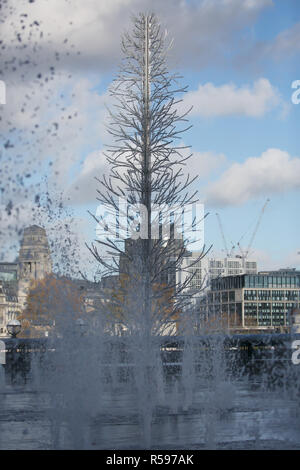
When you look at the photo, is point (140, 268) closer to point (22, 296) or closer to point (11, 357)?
point (11, 357)

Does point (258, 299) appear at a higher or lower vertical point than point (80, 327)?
higher

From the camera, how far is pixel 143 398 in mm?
18469

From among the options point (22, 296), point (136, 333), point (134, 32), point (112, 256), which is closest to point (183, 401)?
point (136, 333)

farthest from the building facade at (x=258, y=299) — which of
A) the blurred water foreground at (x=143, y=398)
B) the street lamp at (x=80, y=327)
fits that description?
the street lamp at (x=80, y=327)

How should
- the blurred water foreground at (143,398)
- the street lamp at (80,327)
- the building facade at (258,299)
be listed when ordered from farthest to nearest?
1. the building facade at (258,299)
2. the street lamp at (80,327)
3. the blurred water foreground at (143,398)

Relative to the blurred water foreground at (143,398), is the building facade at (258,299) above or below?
above

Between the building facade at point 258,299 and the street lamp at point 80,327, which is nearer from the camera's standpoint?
the street lamp at point 80,327

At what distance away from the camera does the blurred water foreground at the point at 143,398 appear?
14.4 metres

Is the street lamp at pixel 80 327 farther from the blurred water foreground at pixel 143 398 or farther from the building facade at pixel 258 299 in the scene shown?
the building facade at pixel 258 299

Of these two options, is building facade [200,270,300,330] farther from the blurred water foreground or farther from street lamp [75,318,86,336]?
street lamp [75,318,86,336]

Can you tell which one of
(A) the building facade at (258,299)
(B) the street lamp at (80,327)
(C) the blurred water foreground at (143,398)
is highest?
(A) the building facade at (258,299)

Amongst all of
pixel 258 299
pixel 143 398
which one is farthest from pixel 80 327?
pixel 258 299

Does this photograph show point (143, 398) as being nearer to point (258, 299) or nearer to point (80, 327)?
point (80, 327)
